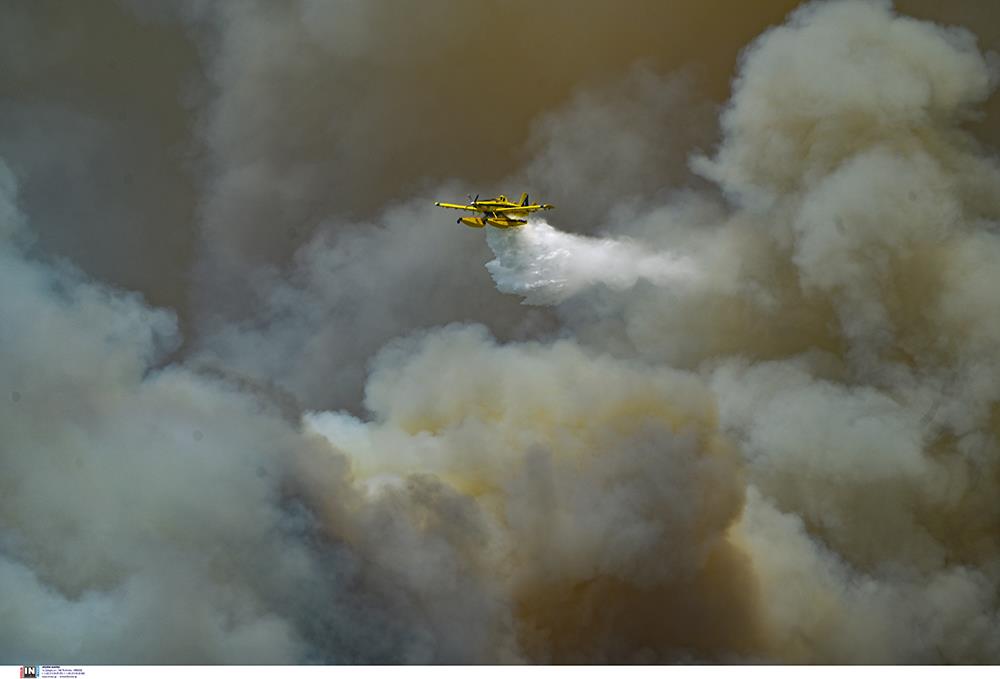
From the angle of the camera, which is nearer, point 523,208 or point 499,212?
point 523,208

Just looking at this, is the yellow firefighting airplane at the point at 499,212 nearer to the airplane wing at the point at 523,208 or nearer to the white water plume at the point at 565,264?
the airplane wing at the point at 523,208

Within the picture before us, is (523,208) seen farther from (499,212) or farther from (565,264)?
(565,264)

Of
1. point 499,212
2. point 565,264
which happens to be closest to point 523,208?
point 499,212

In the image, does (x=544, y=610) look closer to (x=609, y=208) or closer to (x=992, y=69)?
(x=609, y=208)

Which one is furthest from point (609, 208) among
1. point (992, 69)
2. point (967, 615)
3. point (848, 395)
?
point (967, 615)

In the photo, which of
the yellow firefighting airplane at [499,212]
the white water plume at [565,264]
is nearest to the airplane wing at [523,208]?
the yellow firefighting airplane at [499,212]

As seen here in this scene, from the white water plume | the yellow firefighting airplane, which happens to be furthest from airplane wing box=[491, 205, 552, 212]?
the white water plume
